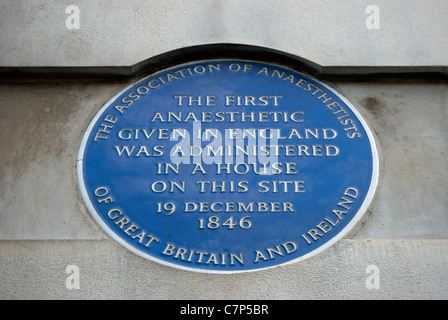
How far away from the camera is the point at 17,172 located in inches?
295

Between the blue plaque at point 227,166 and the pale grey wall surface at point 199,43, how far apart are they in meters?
0.15

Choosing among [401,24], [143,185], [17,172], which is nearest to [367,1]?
[401,24]

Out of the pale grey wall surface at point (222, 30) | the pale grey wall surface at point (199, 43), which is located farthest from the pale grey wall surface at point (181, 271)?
the pale grey wall surface at point (222, 30)

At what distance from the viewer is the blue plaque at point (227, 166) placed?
707 centimetres

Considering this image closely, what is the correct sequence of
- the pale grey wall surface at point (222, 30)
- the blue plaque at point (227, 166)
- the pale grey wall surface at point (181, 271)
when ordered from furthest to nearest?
the pale grey wall surface at point (222, 30)
the blue plaque at point (227, 166)
the pale grey wall surface at point (181, 271)

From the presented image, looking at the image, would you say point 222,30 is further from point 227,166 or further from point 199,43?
point 227,166

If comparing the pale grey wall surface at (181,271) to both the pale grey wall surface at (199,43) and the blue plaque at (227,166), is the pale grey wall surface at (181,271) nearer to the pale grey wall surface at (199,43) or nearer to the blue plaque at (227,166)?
the pale grey wall surface at (199,43)

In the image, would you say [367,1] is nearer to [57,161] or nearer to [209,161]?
[209,161]

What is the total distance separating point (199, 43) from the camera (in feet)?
26.5

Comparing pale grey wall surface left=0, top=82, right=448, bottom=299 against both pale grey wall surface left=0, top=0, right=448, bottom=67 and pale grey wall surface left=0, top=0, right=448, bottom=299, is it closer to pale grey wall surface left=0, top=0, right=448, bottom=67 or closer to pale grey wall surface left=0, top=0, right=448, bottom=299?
pale grey wall surface left=0, top=0, right=448, bottom=299

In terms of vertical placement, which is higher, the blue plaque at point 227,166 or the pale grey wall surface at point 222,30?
the pale grey wall surface at point 222,30

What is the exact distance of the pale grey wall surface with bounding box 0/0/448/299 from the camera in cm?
681

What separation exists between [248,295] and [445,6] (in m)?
3.64

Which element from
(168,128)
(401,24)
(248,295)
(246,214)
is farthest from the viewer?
(401,24)
